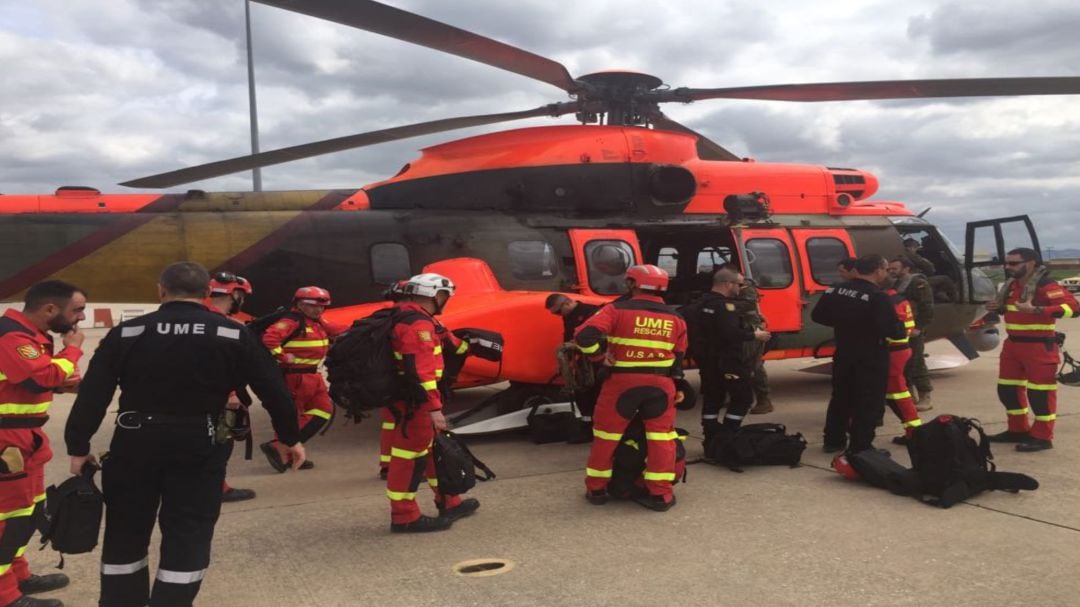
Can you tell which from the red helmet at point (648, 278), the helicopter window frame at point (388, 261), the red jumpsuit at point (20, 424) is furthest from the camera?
the helicopter window frame at point (388, 261)

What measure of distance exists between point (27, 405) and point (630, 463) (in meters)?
3.50

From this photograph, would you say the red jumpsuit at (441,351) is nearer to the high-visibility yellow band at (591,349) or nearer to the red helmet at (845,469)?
the high-visibility yellow band at (591,349)

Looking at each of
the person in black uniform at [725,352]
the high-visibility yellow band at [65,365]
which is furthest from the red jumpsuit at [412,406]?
the person in black uniform at [725,352]

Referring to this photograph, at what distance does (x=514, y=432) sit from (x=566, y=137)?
3363 millimetres

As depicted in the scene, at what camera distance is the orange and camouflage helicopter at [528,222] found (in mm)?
7145

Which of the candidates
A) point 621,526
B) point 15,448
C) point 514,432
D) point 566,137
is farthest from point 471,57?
point 15,448

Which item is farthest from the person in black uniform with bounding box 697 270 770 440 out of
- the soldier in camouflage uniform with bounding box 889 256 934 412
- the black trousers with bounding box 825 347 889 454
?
the soldier in camouflage uniform with bounding box 889 256 934 412

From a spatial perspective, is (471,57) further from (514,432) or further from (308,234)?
(514,432)

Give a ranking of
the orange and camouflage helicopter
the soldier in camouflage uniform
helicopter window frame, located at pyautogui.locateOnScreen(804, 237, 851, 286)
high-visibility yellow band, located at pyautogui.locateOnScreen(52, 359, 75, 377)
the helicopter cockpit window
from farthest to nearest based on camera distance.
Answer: helicopter window frame, located at pyautogui.locateOnScreen(804, 237, 851, 286), the helicopter cockpit window, the soldier in camouflage uniform, the orange and camouflage helicopter, high-visibility yellow band, located at pyautogui.locateOnScreen(52, 359, 75, 377)

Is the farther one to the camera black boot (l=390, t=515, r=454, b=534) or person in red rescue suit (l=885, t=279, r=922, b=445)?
person in red rescue suit (l=885, t=279, r=922, b=445)

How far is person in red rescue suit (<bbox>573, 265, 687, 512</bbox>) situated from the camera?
5.09 meters

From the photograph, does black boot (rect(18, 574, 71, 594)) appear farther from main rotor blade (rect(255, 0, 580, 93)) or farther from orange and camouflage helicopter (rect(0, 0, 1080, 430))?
main rotor blade (rect(255, 0, 580, 93))

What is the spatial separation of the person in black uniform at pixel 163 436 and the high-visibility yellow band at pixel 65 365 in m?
0.63

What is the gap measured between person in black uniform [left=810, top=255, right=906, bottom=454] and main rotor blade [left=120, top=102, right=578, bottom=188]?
4125 millimetres
